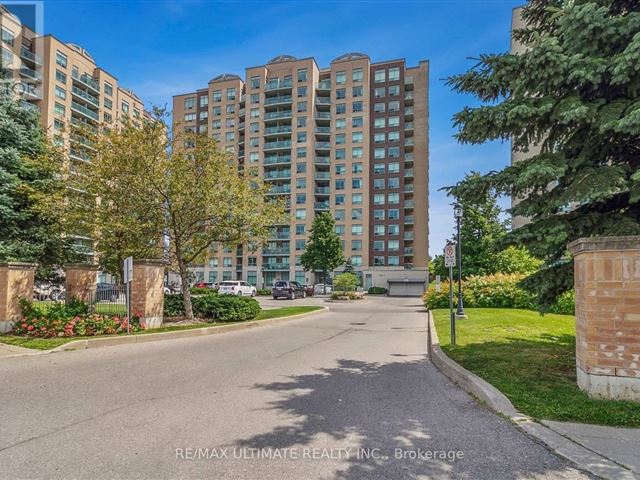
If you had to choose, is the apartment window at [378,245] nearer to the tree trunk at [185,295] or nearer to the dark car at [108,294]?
the tree trunk at [185,295]

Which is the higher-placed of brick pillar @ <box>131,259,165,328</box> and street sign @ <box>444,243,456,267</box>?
street sign @ <box>444,243,456,267</box>

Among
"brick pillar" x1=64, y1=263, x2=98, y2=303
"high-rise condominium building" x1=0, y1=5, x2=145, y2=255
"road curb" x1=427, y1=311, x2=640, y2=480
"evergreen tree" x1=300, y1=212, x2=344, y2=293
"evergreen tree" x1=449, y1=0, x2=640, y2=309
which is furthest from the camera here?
"evergreen tree" x1=300, y1=212, x2=344, y2=293

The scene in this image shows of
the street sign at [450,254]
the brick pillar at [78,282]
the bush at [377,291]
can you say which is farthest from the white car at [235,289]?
the street sign at [450,254]

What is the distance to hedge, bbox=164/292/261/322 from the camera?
15398 mm

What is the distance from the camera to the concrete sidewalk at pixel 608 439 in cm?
376

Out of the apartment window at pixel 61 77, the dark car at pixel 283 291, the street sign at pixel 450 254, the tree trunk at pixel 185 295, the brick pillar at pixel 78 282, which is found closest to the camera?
the street sign at pixel 450 254

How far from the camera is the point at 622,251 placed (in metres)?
5.34

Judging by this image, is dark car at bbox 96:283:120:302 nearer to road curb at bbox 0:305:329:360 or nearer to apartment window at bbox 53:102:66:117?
road curb at bbox 0:305:329:360

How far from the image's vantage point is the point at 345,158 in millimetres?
71500

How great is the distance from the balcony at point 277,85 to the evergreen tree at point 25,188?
60.0 meters

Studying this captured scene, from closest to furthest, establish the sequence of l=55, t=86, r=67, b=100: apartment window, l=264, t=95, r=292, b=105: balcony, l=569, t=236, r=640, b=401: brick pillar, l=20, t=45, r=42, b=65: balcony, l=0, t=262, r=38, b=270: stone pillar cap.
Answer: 1. l=569, t=236, r=640, b=401: brick pillar
2. l=0, t=262, r=38, b=270: stone pillar cap
3. l=20, t=45, r=42, b=65: balcony
4. l=55, t=86, r=67, b=100: apartment window
5. l=264, t=95, r=292, b=105: balcony

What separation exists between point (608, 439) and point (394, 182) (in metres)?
66.8

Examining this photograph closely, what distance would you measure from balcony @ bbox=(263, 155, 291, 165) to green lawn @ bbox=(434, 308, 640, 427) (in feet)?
204

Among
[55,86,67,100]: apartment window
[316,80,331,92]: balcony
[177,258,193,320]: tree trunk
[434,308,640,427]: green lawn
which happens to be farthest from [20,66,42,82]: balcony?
[434,308,640,427]: green lawn
